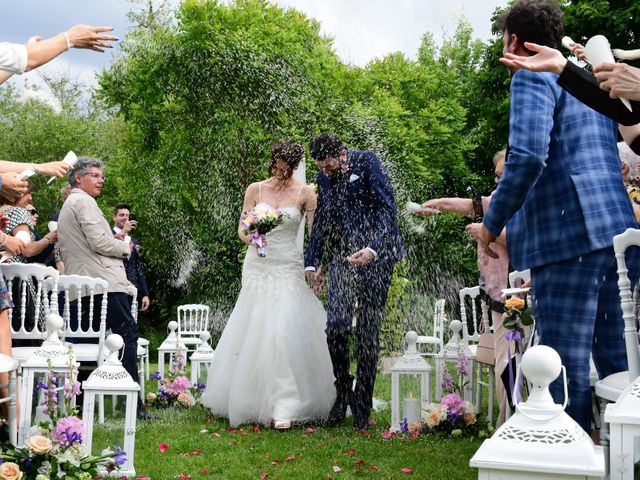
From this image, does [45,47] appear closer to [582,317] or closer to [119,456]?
[119,456]

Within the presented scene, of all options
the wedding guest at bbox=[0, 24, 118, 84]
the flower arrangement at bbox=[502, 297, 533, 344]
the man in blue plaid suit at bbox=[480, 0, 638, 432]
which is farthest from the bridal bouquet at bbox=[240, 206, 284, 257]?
the man in blue plaid suit at bbox=[480, 0, 638, 432]

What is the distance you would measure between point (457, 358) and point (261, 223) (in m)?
1.90

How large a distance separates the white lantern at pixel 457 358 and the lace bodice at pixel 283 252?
4.41 feet

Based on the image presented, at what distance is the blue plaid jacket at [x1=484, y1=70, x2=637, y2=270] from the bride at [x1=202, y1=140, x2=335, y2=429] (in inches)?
131

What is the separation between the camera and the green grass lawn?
464cm

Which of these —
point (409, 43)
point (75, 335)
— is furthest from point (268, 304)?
point (409, 43)

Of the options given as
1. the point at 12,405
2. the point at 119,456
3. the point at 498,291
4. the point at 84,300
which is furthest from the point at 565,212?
the point at 84,300

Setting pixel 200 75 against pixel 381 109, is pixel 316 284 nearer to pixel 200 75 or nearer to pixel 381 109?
pixel 200 75

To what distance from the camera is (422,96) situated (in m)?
24.7

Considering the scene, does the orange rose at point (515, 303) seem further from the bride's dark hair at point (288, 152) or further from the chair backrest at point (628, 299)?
the bride's dark hair at point (288, 152)

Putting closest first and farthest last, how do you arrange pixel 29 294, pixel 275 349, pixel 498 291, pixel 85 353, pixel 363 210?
pixel 498 291
pixel 29 294
pixel 363 210
pixel 85 353
pixel 275 349

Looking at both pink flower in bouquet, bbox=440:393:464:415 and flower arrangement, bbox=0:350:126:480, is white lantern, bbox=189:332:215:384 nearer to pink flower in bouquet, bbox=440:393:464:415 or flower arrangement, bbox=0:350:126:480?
pink flower in bouquet, bbox=440:393:464:415

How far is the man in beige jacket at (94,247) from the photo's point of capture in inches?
270

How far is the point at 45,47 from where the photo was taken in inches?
158
